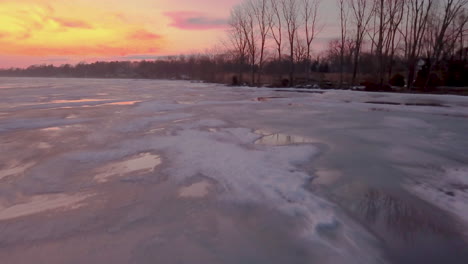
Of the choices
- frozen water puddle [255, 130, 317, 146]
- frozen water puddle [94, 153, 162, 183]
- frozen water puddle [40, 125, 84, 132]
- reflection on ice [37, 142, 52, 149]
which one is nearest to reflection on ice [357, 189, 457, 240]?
frozen water puddle [255, 130, 317, 146]

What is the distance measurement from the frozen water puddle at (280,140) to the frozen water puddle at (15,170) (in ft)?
12.4

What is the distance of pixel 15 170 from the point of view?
4.16 meters

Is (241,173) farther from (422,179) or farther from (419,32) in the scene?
(419,32)

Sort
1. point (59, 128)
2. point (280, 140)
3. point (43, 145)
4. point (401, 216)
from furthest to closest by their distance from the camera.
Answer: point (59, 128) → point (280, 140) → point (43, 145) → point (401, 216)

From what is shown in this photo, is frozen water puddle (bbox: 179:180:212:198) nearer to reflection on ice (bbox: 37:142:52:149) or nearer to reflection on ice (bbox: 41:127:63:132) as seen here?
reflection on ice (bbox: 37:142:52:149)

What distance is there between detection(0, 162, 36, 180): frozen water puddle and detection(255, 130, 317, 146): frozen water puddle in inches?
149

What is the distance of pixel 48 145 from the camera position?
549 cm

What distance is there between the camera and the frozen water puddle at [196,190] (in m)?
3.39

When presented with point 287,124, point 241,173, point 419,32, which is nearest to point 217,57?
point 419,32

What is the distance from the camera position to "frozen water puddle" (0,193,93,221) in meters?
2.92

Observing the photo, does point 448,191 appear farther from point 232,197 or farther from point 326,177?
point 232,197

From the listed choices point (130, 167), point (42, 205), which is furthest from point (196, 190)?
point (42, 205)

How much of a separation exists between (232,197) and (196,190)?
1.58 ft

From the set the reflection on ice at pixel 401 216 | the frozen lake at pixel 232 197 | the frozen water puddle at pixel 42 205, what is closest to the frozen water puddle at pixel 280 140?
the frozen lake at pixel 232 197
